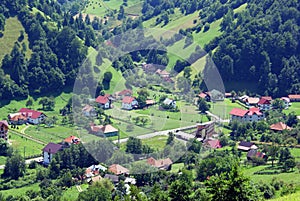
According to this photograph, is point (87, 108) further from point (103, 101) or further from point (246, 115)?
point (246, 115)

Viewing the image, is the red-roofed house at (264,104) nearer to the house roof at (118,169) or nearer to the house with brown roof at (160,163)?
the house with brown roof at (160,163)

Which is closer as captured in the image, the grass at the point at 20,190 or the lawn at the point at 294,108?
the grass at the point at 20,190

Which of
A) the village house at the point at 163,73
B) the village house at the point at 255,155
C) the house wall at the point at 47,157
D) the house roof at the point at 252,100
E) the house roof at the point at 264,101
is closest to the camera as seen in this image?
the village house at the point at 255,155

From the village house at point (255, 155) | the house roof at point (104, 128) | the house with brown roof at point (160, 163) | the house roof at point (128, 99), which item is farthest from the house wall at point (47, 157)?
the village house at point (255, 155)

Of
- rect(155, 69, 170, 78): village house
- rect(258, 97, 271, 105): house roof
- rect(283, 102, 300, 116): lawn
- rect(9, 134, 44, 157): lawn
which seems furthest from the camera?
rect(155, 69, 170, 78): village house

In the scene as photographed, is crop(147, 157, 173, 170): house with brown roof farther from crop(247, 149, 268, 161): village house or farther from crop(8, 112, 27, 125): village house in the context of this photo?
crop(8, 112, 27, 125): village house

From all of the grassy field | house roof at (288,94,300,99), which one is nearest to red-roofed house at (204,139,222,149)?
house roof at (288,94,300,99)
